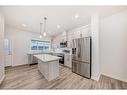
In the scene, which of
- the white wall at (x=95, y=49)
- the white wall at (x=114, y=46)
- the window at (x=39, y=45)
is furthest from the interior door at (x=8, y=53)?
the white wall at (x=114, y=46)

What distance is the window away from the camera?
20.1 feet

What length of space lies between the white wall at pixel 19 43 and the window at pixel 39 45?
1.32 ft

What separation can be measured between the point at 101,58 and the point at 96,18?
169 cm

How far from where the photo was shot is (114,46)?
3059 mm

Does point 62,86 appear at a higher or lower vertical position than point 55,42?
lower

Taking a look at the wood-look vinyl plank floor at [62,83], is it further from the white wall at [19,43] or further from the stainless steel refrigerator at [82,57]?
the white wall at [19,43]

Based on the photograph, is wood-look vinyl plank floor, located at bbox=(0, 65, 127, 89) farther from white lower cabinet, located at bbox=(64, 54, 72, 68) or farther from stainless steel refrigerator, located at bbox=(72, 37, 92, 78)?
white lower cabinet, located at bbox=(64, 54, 72, 68)

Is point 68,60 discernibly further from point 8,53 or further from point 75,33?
point 8,53

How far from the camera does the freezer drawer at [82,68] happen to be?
124 inches

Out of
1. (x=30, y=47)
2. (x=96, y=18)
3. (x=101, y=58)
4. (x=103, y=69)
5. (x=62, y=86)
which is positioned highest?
(x=96, y=18)

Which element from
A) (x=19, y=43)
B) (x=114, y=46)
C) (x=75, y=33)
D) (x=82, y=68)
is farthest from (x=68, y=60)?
(x=19, y=43)
